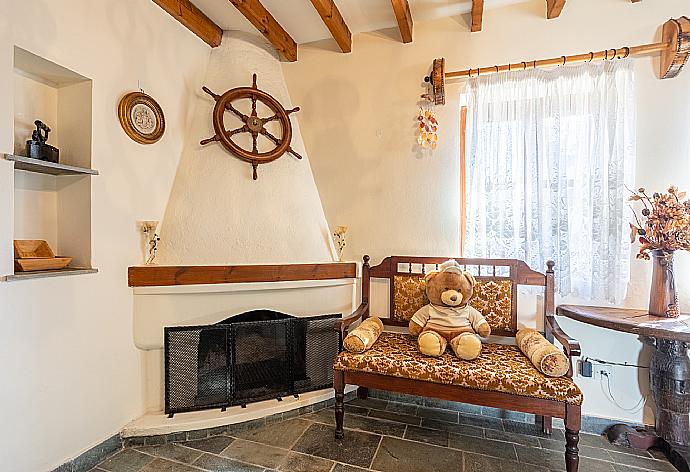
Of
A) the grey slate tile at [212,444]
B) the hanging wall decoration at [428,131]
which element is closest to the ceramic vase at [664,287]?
the hanging wall decoration at [428,131]

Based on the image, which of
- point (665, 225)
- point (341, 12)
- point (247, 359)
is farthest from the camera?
point (341, 12)

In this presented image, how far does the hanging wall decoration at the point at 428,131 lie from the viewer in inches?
102

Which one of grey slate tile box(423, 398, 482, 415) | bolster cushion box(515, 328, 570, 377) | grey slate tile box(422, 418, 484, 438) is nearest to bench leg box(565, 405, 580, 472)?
bolster cushion box(515, 328, 570, 377)

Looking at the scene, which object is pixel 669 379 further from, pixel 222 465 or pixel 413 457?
pixel 222 465

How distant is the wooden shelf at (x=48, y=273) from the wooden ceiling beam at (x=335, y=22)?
2.08m

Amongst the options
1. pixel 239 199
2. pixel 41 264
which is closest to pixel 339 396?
pixel 239 199

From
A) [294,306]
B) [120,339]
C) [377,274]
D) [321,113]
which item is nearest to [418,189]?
[377,274]

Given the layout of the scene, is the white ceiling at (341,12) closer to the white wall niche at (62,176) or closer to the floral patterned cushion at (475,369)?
the white wall niche at (62,176)

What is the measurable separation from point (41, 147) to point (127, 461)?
1680 millimetres

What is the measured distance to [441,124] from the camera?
8.73 ft

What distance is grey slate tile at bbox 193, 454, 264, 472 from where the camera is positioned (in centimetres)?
192

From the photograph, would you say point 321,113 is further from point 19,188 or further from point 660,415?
point 660,415

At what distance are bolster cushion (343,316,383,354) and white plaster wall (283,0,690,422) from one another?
60 centimetres

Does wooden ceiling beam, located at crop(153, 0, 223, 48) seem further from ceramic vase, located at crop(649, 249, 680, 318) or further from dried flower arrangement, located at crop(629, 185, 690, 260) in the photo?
ceramic vase, located at crop(649, 249, 680, 318)
